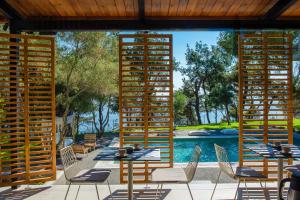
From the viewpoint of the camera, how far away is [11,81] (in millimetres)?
4699

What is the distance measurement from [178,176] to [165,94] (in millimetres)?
1800

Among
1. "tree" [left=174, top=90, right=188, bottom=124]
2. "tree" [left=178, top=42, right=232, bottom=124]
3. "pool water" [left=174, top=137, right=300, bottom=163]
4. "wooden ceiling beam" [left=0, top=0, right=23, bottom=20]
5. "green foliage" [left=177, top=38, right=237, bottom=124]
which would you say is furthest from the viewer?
"tree" [left=178, top=42, right=232, bottom=124]

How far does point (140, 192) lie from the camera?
4.57 metres

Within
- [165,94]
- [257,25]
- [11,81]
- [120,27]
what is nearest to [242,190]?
[165,94]

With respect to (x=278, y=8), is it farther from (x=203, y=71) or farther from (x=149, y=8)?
(x=203, y=71)

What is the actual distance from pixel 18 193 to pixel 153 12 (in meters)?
3.66

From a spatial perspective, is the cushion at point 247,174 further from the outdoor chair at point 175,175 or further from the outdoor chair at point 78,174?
the outdoor chair at point 78,174

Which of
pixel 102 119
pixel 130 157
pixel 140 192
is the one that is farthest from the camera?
pixel 102 119

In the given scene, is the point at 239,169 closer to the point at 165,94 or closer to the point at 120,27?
the point at 165,94

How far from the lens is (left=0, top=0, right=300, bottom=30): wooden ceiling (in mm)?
4230

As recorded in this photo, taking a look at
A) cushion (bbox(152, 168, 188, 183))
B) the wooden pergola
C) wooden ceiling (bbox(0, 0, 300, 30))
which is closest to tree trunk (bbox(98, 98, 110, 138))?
the wooden pergola

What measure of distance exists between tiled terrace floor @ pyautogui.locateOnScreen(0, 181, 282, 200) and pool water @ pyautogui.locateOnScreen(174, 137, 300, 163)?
619 cm

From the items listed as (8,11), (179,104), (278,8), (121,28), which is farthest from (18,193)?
(179,104)

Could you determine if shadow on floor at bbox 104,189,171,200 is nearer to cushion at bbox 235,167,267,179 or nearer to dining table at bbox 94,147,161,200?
dining table at bbox 94,147,161,200
